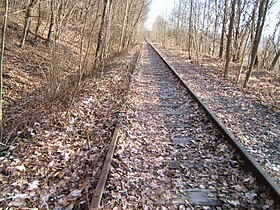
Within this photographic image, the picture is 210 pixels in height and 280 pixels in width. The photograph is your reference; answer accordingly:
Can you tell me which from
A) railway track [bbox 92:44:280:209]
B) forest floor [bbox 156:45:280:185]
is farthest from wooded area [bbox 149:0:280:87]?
railway track [bbox 92:44:280:209]

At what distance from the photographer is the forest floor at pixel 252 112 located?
4.76m

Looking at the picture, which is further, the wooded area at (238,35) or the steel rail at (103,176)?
the wooded area at (238,35)

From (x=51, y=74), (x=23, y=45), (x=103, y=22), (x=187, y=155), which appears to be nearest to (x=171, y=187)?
(x=187, y=155)

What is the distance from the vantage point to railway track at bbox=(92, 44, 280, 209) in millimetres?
3334

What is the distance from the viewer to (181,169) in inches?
163

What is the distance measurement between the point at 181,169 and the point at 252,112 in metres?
4.08

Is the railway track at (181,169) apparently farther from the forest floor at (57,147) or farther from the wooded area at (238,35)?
the wooded area at (238,35)

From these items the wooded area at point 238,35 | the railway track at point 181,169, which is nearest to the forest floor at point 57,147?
the railway track at point 181,169

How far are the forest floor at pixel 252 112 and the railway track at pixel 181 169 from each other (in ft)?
1.58

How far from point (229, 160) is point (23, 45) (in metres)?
13.6

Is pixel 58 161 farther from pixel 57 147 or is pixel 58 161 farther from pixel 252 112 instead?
pixel 252 112

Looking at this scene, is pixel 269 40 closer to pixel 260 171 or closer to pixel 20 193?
pixel 260 171

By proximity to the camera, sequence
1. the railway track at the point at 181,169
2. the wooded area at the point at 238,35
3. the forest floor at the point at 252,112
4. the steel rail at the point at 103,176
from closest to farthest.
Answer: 1. the steel rail at the point at 103,176
2. the railway track at the point at 181,169
3. the forest floor at the point at 252,112
4. the wooded area at the point at 238,35

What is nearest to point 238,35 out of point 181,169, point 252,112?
point 252,112
